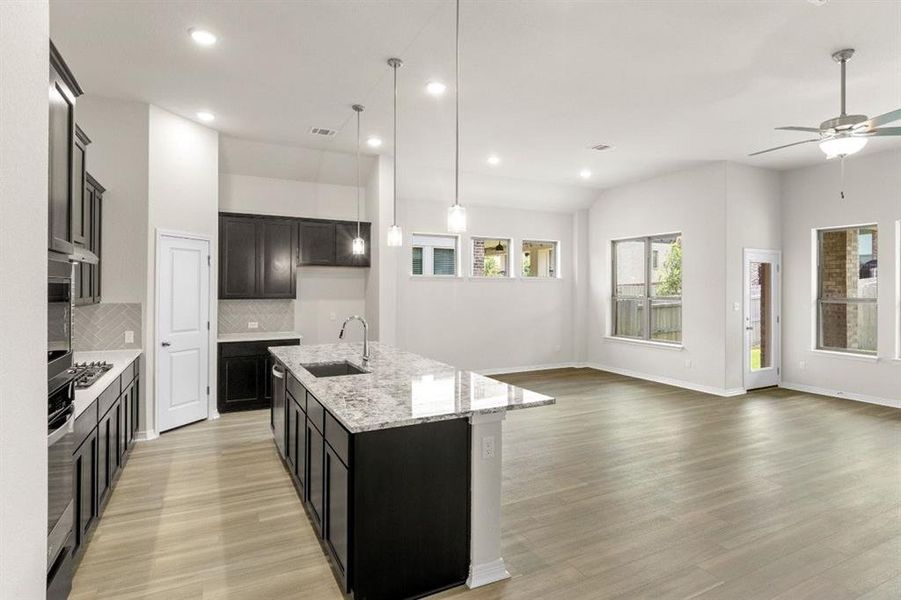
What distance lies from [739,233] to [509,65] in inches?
191

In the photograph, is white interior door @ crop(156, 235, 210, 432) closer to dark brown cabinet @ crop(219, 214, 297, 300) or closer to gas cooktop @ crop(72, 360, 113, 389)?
dark brown cabinet @ crop(219, 214, 297, 300)

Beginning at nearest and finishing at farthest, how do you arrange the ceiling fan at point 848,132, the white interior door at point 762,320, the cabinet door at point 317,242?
the ceiling fan at point 848,132 → the cabinet door at point 317,242 → the white interior door at point 762,320

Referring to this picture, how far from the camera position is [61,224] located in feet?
5.69

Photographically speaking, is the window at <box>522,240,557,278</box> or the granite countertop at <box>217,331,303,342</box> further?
the window at <box>522,240,557,278</box>

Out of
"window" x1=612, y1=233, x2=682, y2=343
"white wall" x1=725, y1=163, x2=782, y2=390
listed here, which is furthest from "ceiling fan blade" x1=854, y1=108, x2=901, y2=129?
"window" x1=612, y1=233, x2=682, y2=343

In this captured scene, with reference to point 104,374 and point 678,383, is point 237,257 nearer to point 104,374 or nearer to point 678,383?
point 104,374

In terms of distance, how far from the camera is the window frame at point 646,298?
780 cm

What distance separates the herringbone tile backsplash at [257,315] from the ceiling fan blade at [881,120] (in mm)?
6393

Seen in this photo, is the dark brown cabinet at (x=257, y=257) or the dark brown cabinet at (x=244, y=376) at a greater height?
the dark brown cabinet at (x=257, y=257)

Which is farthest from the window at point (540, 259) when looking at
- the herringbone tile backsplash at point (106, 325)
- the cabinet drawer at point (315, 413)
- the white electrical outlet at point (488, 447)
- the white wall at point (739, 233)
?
the white electrical outlet at point (488, 447)

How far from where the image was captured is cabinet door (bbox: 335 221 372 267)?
22.7 feet

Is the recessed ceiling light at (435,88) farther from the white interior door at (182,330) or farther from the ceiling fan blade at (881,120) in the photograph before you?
the ceiling fan blade at (881,120)

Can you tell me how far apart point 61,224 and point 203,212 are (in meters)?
4.05

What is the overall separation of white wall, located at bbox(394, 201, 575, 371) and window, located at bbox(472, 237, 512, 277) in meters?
0.15
